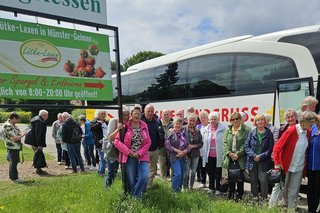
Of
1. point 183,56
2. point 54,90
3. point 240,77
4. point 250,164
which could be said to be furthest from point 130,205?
point 183,56

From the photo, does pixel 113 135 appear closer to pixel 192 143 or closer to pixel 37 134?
pixel 192 143

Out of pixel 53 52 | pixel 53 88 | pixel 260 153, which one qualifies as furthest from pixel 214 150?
pixel 53 52

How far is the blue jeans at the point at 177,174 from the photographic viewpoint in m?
6.62

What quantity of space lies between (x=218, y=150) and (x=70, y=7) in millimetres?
4332

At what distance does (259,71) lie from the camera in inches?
375

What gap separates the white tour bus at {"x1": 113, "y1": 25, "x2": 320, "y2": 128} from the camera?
27.8 ft

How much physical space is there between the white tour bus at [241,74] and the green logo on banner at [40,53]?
588cm

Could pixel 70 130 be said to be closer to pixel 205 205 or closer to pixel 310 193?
pixel 205 205

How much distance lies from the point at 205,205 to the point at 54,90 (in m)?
3.10

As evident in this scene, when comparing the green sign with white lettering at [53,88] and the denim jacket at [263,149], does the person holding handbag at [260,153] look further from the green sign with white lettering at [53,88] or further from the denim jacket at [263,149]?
the green sign with white lettering at [53,88]

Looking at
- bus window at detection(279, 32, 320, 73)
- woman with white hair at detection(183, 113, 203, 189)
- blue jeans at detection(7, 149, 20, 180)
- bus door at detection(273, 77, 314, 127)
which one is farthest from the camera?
blue jeans at detection(7, 149, 20, 180)

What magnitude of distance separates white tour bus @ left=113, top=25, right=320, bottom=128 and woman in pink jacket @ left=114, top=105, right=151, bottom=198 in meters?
4.42

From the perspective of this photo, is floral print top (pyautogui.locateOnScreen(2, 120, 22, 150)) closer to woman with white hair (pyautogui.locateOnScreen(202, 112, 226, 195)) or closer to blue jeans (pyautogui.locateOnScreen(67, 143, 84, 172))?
blue jeans (pyautogui.locateOnScreen(67, 143, 84, 172))

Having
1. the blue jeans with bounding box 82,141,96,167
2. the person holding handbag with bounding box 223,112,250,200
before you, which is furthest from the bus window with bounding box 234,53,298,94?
the blue jeans with bounding box 82,141,96,167
